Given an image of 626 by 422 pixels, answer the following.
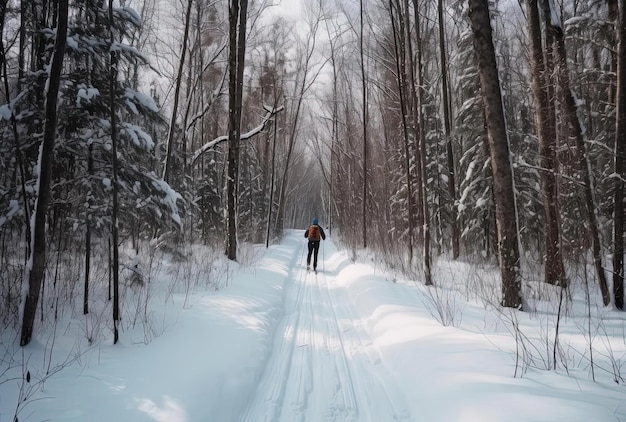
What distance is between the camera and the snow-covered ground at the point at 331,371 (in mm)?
2518

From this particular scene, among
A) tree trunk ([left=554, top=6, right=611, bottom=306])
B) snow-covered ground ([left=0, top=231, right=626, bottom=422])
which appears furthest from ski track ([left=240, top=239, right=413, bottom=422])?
tree trunk ([left=554, top=6, right=611, bottom=306])

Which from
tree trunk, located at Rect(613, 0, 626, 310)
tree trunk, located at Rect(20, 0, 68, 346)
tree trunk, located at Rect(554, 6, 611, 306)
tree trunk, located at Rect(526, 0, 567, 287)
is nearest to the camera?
tree trunk, located at Rect(20, 0, 68, 346)

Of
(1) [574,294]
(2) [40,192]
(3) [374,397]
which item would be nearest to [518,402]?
(3) [374,397]

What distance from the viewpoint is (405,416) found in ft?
9.39

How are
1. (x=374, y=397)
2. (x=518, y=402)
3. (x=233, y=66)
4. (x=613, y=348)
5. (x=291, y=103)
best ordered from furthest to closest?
(x=291, y=103), (x=233, y=66), (x=613, y=348), (x=374, y=397), (x=518, y=402)

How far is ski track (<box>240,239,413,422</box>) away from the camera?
2.96 metres

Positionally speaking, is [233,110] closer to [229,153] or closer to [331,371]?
[229,153]

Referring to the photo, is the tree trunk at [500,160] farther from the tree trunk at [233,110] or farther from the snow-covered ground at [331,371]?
the tree trunk at [233,110]

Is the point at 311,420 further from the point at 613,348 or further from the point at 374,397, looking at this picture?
the point at 613,348

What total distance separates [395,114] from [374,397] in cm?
1522

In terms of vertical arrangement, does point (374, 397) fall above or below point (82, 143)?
below

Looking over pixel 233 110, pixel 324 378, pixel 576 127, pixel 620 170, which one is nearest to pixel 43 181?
pixel 324 378

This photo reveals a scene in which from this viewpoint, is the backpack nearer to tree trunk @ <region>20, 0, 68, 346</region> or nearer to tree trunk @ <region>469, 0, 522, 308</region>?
tree trunk @ <region>469, 0, 522, 308</region>

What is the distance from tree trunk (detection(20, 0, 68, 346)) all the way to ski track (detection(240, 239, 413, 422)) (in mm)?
2882
